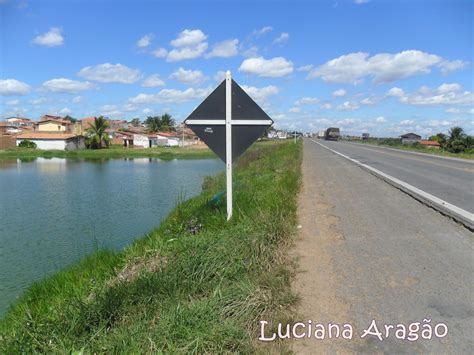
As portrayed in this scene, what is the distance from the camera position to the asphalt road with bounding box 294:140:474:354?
341cm

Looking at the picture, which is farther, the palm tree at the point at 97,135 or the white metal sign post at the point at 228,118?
the palm tree at the point at 97,135

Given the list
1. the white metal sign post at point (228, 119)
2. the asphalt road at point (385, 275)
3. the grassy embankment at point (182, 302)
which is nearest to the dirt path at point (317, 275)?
the asphalt road at point (385, 275)

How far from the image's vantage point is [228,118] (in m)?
6.46

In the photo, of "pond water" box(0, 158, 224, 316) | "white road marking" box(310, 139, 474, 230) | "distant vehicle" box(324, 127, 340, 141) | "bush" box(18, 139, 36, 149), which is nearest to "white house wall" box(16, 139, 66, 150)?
"bush" box(18, 139, 36, 149)

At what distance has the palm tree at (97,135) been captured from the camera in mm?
83125

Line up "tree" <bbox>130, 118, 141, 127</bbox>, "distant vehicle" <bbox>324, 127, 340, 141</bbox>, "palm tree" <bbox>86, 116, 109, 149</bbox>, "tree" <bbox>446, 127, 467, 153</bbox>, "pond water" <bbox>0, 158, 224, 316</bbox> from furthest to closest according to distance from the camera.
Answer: "tree" <bbox>130, 118, 141, 127</bbox>
"distant vehicle" <bbox>324, 127, 340, 141</bbox>
"palm tree" <bbox>86, 116, 109, 149</bbox>
"tree" <bbox>446, 127, 467, 153</bbox>
"pond water" <bbox>0, 158, 224, 316</bbox>

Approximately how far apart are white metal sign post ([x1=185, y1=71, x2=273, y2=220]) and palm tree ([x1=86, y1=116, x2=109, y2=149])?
80.3 m

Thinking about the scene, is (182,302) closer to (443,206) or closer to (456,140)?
(443,206)

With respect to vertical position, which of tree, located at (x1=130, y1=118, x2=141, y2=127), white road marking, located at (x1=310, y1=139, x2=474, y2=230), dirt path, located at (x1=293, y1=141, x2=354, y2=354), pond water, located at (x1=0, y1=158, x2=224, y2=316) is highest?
tree, located at (x1=130, y1=118, x2=141, y2=127)

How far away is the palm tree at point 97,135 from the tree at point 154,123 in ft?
90.7

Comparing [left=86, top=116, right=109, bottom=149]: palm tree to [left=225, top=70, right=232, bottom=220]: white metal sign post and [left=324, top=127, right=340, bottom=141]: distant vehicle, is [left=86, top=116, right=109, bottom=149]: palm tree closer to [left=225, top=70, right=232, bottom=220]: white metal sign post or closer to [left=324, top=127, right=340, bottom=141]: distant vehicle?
[left=324, top=127, right=340, bottom=141]: distant vehicle

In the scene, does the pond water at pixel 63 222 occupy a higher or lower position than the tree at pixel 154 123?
lower

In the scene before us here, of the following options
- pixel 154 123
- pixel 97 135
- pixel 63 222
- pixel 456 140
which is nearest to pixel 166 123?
pixel 154 123

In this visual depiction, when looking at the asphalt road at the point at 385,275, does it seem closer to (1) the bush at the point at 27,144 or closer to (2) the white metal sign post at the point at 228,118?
(2) the white metal sign post at the point at 228,118
